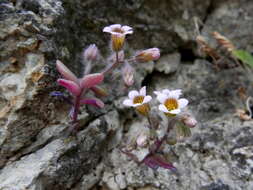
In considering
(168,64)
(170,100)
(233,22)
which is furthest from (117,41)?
(233,22)

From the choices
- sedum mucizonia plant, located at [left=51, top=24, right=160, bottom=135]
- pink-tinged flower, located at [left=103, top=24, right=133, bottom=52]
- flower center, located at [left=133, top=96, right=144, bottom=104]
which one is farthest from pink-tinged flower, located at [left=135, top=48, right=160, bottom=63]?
flower center, located at [left=133, top=96, right=144, bottom=104]

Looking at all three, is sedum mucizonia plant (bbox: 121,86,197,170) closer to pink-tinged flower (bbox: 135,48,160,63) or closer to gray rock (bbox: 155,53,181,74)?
pink-tinged flower (bbox: 135,48,160,63)

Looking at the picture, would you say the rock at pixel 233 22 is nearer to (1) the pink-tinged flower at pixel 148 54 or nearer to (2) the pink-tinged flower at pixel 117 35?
(1) the pink-tinged flower at pixel 148 54

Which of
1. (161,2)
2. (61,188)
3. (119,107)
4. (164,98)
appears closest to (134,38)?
(161,2)

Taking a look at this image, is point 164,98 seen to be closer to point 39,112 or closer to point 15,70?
point 39,112

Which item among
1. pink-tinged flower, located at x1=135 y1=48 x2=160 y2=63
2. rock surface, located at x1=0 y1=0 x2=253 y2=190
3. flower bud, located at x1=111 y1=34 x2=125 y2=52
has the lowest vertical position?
rock surface, located at x1=0 y1=0 x2=253 y2=190

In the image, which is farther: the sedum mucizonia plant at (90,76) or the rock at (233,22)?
the rock at (233,22)

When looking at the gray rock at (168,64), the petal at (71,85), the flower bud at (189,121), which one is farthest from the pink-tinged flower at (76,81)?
the gray rock at (168,64)
